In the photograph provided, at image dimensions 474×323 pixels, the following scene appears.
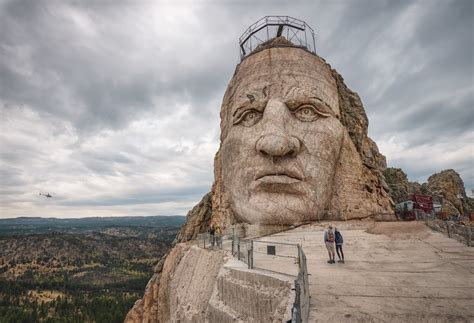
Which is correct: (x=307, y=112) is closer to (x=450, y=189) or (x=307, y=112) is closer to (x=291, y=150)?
(x=291, y=150)

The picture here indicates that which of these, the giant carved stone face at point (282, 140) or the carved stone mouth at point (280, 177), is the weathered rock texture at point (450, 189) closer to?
the giant carved stone face at point (282, 140)

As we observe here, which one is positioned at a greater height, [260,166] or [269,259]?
[260,166]

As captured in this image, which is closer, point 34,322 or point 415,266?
point 415,266

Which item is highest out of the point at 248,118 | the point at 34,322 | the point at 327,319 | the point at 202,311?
the point at 248,118

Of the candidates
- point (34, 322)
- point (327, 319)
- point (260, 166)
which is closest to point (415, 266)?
point (327, 319)

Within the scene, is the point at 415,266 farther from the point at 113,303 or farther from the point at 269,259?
the point at 113,303

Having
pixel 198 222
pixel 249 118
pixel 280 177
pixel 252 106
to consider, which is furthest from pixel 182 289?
pixel 198 222

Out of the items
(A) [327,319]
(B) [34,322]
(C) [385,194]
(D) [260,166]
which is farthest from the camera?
(B) [34,322]

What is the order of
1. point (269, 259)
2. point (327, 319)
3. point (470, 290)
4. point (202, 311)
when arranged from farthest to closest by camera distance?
point (202, 311), point (269, 259), point (470, 290), point (327, 319)
